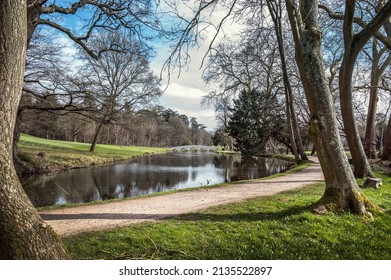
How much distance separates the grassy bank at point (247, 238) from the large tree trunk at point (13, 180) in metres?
1.24

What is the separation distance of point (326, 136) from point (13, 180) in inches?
219

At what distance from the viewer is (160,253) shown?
3.95 m

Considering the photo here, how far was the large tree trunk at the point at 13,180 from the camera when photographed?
2.71 meters

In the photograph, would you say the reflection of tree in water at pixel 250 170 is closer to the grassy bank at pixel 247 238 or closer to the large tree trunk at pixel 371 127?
the large tree trunk at pixel 371 127

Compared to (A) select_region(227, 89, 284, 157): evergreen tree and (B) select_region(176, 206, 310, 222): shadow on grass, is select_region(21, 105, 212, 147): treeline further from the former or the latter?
(B) select_region(176, 206, 310, 222): shadow on grass

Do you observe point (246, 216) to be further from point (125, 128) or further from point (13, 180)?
point (125, 128)

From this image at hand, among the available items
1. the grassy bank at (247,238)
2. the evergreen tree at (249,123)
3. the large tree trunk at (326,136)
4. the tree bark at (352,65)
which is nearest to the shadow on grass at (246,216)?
the grassy bank at (247,238)

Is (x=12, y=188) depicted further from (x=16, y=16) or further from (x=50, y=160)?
(x=50, y=160)

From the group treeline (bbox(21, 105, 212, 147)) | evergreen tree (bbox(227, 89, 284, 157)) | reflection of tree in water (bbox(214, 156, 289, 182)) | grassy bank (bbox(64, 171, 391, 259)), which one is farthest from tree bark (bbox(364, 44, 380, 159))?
treeline (bbox(21, 105, 212, 147))

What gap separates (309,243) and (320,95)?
311 centimetres

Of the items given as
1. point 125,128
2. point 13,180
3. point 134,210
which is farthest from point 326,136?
point 125,128

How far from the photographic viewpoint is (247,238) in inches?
180

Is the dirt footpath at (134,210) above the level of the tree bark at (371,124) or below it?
below
